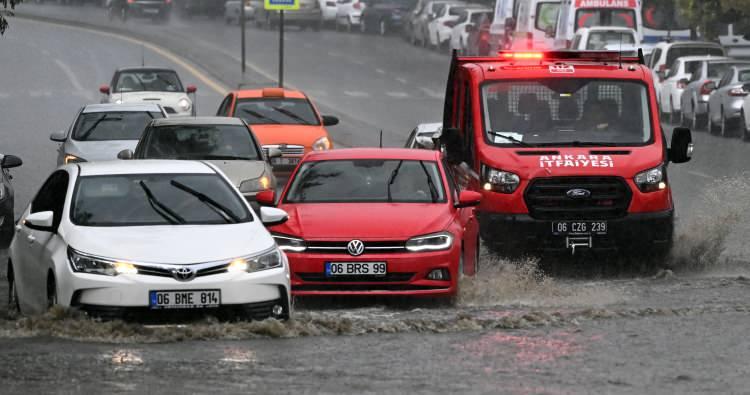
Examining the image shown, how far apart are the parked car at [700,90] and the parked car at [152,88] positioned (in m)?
10.6

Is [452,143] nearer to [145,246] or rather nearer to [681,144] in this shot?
[681,144]

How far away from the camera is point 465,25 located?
5781 centimetres

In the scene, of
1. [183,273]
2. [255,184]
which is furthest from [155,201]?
[255,184]

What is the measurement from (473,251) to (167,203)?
10.9 ft

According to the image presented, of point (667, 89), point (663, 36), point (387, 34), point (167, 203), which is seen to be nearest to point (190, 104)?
point (667, 89)

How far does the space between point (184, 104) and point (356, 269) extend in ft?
71.1

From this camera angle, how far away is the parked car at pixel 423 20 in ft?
207

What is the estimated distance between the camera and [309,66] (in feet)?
177

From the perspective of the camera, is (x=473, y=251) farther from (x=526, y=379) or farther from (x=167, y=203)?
(x=526, y=379)

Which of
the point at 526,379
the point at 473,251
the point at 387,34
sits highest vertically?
the point at 526,379

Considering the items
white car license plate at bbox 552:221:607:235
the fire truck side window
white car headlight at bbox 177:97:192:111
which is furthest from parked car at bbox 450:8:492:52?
white car license plate at bbox 552:221:607:235

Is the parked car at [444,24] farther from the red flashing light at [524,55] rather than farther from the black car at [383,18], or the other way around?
the red flashing light at [524,55]

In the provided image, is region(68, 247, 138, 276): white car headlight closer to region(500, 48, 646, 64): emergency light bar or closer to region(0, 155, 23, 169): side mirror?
region(500, 48, 646, 64): emergency light bar

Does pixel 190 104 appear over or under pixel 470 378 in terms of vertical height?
under
